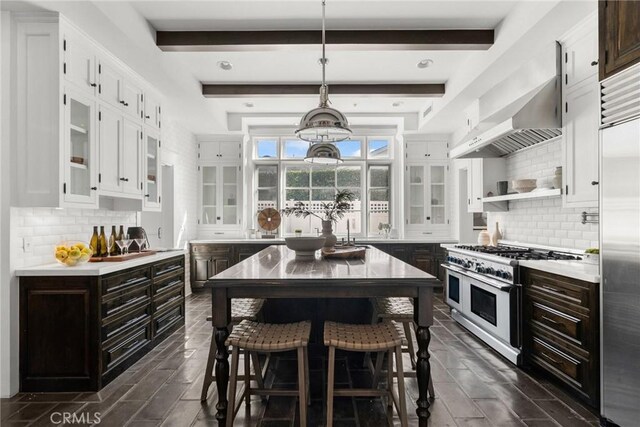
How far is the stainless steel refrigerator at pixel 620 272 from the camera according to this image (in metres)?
2.02

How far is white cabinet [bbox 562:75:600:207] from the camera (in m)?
2.88

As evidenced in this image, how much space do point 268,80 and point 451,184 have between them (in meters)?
3.70

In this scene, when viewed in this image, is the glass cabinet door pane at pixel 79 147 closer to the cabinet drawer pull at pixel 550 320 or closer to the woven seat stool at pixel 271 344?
the woven seat stool at pixel 271 344

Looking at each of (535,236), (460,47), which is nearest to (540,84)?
(460,47)

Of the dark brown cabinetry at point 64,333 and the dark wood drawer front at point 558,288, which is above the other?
the dark wood drawer front at point 558,288

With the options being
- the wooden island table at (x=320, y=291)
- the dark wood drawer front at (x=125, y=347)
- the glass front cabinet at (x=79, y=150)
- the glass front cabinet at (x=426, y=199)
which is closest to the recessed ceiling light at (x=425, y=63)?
the glass front cabinet at (x=426, y=199)

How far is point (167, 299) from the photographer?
13.2ft

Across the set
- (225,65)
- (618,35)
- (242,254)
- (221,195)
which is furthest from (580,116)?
(221,195)

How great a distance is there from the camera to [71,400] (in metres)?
2.62

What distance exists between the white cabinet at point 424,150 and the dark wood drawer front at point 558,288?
3.86 meters

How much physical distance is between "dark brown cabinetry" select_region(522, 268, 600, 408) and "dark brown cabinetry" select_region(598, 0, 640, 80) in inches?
53.0

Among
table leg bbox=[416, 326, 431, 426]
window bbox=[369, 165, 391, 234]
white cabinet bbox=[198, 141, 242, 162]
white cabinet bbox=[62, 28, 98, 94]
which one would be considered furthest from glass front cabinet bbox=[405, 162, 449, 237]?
white cabinet bbox=[62, 28, 98, 94]

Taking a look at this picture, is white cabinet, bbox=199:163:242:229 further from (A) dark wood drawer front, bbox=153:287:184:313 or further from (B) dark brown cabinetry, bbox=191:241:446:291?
(A) dark wood drawer front, bbox=153:287:184:313

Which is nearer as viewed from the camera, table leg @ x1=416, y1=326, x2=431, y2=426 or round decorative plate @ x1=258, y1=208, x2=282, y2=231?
table leg @ x1=416, y1=326, x2=431, y2=426
